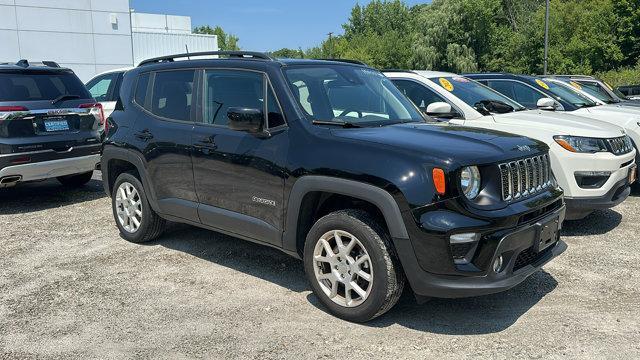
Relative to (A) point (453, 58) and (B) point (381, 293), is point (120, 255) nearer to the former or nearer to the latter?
(B) point (381, 293)

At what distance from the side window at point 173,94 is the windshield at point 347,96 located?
44.2 inches

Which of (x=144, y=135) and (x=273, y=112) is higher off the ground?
(x=273, y=112)

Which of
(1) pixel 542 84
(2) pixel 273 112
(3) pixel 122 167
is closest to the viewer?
(2) pixel 273 112

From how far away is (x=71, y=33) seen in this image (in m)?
24.6

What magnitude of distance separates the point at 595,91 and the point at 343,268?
9.51 metres

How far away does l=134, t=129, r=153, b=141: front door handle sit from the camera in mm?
5376

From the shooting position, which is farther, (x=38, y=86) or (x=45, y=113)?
(x=38, y=86)

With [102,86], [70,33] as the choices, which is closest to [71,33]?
[70,33]

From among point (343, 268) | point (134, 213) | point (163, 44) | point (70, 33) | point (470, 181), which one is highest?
point (70, 33)

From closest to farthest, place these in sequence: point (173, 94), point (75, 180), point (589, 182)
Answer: point (173, 94) → point (589, 182) → point (75, 180)

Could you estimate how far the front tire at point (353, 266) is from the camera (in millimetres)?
3713

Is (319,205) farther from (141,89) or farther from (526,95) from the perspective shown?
(526,95)

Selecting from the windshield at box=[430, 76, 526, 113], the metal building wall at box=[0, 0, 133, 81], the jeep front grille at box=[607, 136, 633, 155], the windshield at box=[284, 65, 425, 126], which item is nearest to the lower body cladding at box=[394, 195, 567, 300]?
the windshield at box=[284, 65, 425, 126]

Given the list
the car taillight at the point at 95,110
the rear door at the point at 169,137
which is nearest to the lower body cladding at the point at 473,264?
Answer: the rear door at the point at 169,137
